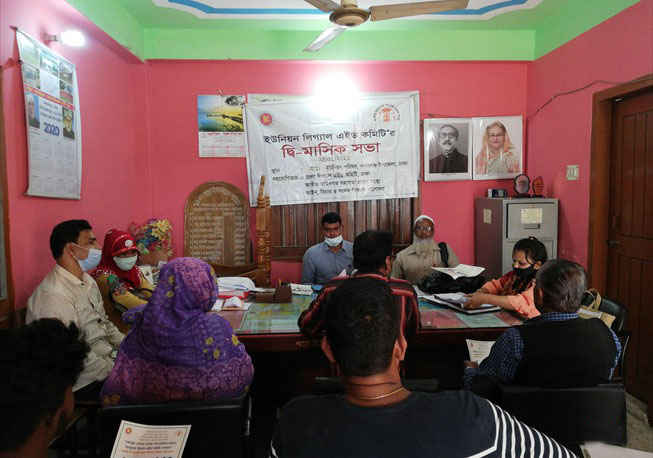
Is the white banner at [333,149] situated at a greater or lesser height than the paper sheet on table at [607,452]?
greater

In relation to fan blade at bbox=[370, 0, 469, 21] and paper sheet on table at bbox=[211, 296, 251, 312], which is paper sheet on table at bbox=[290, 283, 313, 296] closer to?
paper sheet on table at bbox=[211, 296, 251, 312]

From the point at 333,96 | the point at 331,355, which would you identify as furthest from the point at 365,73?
the point at 331,355

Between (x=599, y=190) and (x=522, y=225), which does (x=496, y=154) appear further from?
(x=599, y=190)

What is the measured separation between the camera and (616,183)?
3.46 m

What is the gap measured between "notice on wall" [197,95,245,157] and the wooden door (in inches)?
129

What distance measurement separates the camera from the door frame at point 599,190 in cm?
352

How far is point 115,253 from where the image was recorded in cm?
274

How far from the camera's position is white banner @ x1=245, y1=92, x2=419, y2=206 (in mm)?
4477

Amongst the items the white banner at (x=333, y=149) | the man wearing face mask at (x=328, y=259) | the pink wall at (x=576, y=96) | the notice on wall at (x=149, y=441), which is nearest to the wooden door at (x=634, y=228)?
the pink wall at (x=576, y=96)

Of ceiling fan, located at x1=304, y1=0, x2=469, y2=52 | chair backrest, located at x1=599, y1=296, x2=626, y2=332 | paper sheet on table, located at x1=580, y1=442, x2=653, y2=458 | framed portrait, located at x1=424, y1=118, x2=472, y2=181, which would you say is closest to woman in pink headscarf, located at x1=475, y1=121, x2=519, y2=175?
framed portrait, located at x1=424, y1=118, x2=472, y2=181

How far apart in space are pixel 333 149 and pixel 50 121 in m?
2.47

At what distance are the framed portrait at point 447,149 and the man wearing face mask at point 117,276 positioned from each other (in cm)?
300

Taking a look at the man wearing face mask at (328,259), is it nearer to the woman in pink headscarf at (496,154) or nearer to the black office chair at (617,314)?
the woman in pink headscarf at (496,154)

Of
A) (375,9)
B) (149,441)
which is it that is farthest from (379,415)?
(375,9)
